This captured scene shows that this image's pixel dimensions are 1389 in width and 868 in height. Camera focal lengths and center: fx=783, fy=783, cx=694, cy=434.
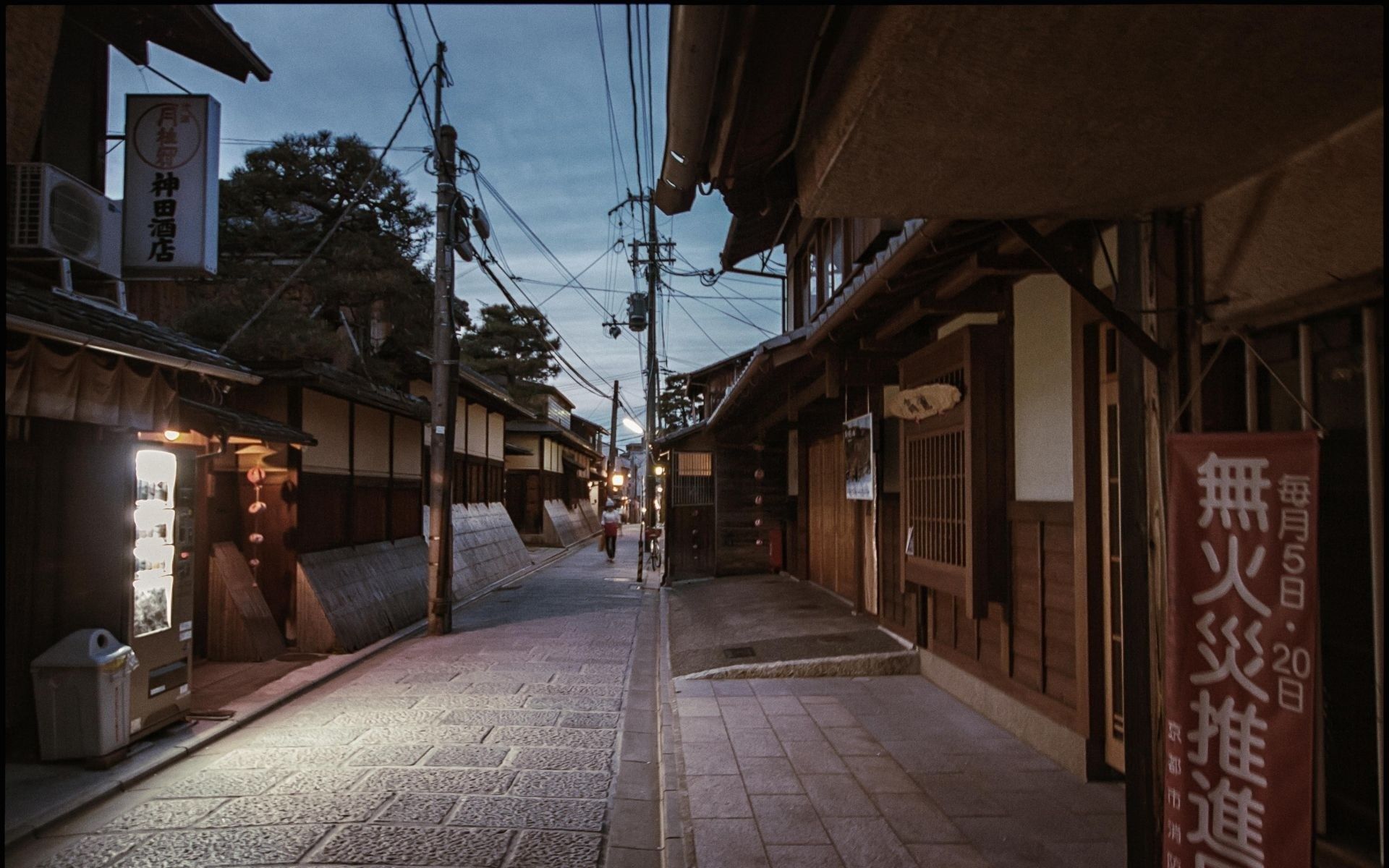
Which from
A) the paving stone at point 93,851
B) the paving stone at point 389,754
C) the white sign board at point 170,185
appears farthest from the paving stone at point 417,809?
the white sign board at point 170,185

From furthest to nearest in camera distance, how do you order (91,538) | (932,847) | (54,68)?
1. (54,68)
2. (91,538)
3. (932,847)

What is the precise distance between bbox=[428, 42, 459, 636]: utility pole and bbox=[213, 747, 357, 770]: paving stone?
23.4 ft

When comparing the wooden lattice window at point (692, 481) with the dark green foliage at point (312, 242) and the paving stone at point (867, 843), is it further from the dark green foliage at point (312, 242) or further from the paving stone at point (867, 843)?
the paving stone at point (867, 843)

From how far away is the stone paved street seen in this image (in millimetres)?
5277

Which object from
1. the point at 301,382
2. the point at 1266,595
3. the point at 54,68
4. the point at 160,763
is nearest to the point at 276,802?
the point at 160,763

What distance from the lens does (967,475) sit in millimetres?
8141

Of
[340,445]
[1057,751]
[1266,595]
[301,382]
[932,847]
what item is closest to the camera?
[1266,595]

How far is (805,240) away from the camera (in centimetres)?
1770

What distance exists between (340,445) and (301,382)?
104 inches

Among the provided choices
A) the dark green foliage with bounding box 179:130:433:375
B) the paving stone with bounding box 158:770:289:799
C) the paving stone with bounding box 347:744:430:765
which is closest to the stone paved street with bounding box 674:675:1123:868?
the paving stone with bounding box 347:744:430:765

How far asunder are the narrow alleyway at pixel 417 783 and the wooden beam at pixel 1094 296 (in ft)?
15.3

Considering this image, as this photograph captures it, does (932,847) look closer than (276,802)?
Yes

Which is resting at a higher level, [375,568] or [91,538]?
[91,538]

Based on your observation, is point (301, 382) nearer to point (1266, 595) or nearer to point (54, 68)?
point (54, 68)
